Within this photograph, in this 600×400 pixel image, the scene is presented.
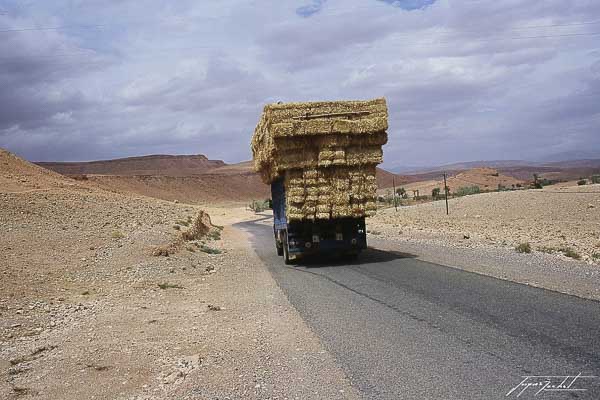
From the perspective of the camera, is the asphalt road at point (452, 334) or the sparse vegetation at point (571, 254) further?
the sparse vegetation at point (571, 254)

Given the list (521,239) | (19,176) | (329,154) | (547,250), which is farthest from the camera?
(19,176)

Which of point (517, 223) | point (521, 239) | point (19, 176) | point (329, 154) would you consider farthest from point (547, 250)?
point (19, 176)

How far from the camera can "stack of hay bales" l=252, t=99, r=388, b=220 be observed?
53.3 feet

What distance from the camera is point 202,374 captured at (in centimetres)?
685

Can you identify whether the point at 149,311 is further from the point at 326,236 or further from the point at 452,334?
the point at 326,236

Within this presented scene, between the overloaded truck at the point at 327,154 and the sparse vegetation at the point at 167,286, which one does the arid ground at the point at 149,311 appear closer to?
the sparse vegetation at the point at 167,286

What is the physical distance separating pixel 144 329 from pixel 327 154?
26.9 feet

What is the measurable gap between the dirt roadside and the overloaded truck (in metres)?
2.66

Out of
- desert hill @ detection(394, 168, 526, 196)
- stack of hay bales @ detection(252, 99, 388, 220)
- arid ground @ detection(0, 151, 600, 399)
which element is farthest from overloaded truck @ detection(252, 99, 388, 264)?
desert hill @ detection(394, 168, 526, 196)

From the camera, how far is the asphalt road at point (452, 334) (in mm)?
5812

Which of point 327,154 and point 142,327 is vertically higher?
point 327,154

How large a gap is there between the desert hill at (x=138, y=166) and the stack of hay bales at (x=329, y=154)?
5114 inches

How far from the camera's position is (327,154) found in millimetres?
16312

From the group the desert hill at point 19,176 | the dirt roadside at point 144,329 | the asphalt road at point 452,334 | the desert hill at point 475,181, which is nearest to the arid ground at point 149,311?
the dirt roadside at point 144,329
